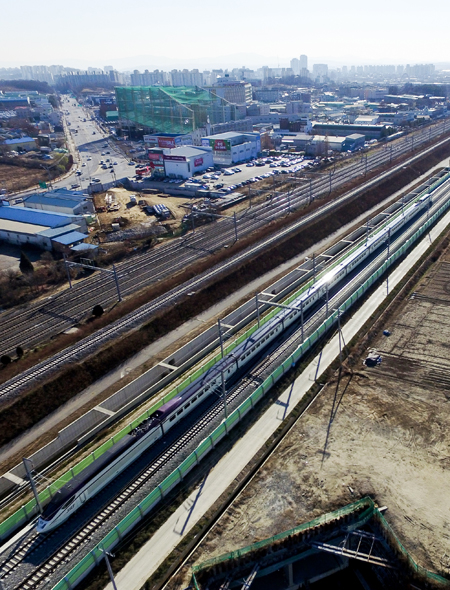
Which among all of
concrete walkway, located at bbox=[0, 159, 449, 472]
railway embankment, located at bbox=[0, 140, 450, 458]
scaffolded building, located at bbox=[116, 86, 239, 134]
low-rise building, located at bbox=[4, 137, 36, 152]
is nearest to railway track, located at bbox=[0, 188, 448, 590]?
concrete walkway, located at bbox=[0, 159, 449, 472]

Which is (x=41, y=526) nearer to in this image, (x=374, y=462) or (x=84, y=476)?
(x=84, y=476)

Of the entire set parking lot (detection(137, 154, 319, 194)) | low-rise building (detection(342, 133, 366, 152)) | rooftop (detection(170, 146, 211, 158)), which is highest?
rooftop (detection(170, 146, 211, 158))

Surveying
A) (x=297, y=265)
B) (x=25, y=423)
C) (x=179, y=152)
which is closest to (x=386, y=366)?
(x=297, y=265)

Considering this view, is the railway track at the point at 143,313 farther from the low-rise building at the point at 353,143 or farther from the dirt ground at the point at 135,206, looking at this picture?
the low-rise building at the point at 353,143

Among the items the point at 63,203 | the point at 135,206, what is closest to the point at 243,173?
the point at 135,206

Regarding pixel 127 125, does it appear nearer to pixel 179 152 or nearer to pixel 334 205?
pixel 179 152

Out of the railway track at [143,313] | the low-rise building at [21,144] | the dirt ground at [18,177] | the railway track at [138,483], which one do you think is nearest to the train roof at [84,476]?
the railway track at [138,483]

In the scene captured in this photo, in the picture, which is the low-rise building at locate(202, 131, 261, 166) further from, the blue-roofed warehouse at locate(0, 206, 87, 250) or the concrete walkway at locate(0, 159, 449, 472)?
the concrete walkway at locate(0, 159, 449, 472)
